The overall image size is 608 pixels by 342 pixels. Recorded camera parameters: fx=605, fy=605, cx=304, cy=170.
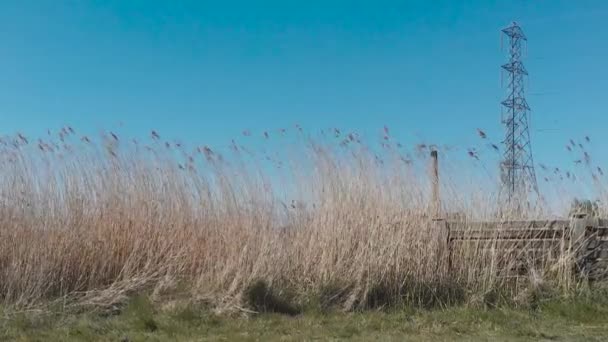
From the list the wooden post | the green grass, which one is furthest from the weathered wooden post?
the green grass

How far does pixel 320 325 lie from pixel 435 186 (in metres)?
2.61

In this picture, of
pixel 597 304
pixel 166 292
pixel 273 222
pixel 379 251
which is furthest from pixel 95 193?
pixel 597 304

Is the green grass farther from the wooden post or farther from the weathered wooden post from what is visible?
the wooden post

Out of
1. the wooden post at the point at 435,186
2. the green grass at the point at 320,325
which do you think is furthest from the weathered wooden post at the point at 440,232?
the green grass at the point at 320,325

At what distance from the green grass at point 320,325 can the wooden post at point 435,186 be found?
1277 mm

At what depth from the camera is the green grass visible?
5199 millimetres

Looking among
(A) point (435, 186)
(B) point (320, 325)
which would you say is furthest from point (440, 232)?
(B) point (320, 325)

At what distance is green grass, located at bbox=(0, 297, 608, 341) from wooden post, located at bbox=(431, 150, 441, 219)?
1277mm

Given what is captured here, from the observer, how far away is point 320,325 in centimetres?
566

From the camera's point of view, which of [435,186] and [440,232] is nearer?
[440,232]

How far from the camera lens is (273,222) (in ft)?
23.7

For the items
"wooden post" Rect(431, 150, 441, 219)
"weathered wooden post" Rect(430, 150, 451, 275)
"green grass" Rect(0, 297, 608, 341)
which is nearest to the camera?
"green grass" Rect(0, 297, 608, 341)

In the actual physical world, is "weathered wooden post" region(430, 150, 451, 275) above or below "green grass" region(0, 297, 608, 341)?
above

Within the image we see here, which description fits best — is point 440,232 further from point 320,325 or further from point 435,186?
point 320,325
